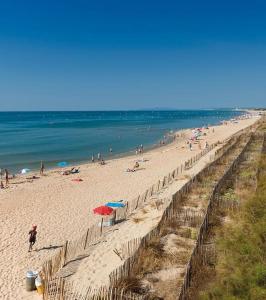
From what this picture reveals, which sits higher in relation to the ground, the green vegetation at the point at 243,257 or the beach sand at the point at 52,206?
the green vegetation at the point at 243,257

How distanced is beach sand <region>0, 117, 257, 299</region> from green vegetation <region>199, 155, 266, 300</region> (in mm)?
5247

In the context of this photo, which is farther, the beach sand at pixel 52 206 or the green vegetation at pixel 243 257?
the beach sand at pixel 52 206

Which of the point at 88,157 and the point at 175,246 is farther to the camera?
the point at 88,157

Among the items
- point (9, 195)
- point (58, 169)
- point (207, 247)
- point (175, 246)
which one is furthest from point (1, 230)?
point (58, 169)

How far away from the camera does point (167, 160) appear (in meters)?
38.2

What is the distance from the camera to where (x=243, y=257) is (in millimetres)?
9273

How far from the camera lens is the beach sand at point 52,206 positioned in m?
12.9

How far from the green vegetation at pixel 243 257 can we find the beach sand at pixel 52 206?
5247 millimetres

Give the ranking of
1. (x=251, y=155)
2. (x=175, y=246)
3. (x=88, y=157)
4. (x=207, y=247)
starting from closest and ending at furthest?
(x=207, y=247) < (x=175, y=246) < (x=251, y=155) < (x=88, y=157)

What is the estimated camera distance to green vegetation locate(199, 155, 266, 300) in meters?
7.75

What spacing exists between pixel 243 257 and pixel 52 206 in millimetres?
13954

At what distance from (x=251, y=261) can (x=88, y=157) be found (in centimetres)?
3608

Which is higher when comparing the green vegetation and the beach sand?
the green vegetation

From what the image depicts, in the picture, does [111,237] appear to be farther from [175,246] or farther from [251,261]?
[251,261]
